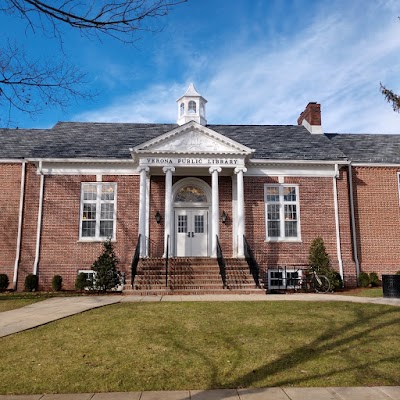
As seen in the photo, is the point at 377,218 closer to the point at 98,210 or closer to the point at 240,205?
the point at 240,205

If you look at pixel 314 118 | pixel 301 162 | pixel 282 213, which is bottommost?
pixel 282 213

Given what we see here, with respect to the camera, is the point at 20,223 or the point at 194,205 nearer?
the point at 20,223

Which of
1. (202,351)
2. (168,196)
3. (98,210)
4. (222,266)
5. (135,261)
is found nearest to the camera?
(202,351)

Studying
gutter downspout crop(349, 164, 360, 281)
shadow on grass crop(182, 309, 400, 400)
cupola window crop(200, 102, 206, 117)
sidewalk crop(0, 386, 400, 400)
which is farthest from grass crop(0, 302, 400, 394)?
cupola window crop(200, 102, 206, 117)

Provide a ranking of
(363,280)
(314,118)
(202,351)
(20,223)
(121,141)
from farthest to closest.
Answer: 1. (314,118)
2. (121,141)
3. (20,223)
4. (363,280)
5. (202,351)

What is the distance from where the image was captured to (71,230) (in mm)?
16766

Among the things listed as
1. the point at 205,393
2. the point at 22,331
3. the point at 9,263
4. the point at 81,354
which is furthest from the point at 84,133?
the point at 205,393

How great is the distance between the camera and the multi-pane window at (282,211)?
17281mm

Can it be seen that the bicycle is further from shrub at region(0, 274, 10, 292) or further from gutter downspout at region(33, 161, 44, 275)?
shrub at region(0, 274, 10, 292)

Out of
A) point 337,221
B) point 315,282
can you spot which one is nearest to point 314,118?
point 337,221

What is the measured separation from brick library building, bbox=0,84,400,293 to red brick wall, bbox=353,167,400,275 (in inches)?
1.8

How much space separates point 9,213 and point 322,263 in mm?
13606

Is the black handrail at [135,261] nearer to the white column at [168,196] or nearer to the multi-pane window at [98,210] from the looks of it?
the white column at [168,196]

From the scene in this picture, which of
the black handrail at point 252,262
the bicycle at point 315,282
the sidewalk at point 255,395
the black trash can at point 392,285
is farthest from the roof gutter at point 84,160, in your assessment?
the sidewalk at point 255,395
